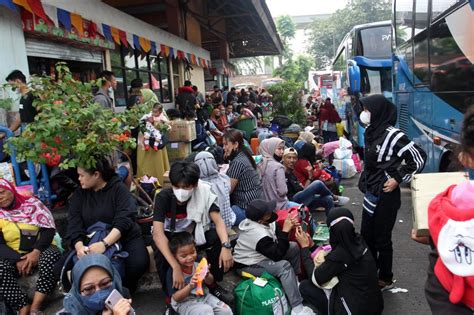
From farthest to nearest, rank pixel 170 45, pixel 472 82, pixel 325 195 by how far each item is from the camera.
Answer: pixel 170 45 < pixel 325 195 < pixel 472 82

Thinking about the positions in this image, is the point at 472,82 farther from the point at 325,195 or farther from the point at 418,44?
the point at 325,195

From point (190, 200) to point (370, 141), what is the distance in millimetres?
1717

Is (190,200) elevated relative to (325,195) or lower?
elevated

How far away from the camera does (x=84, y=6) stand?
234 inches

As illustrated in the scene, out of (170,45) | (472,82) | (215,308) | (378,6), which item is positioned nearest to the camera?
(215,308)

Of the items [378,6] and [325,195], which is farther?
[378,6]

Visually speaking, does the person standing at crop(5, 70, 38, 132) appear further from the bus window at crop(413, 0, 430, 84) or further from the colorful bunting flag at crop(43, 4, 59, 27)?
the bus window at crop(413, 0, 430, 84)

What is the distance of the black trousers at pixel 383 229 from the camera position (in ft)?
11.1

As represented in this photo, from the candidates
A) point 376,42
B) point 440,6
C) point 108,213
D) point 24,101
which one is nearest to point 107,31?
point 24,101

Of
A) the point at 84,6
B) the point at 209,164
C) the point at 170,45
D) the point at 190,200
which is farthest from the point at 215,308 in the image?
the point at 170,45

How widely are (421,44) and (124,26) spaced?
17.5 feet

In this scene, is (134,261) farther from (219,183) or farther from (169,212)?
(219,183)

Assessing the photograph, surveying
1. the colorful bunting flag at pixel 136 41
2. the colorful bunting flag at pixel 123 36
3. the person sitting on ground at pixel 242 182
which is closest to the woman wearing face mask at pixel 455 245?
the person sitting on ground at pixel 242 182

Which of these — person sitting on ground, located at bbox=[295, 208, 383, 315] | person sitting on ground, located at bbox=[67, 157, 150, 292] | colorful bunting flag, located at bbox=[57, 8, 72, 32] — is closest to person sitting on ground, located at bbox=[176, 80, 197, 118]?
colorful bunting flag, located at bbox=[57, 8, 72, 32]
